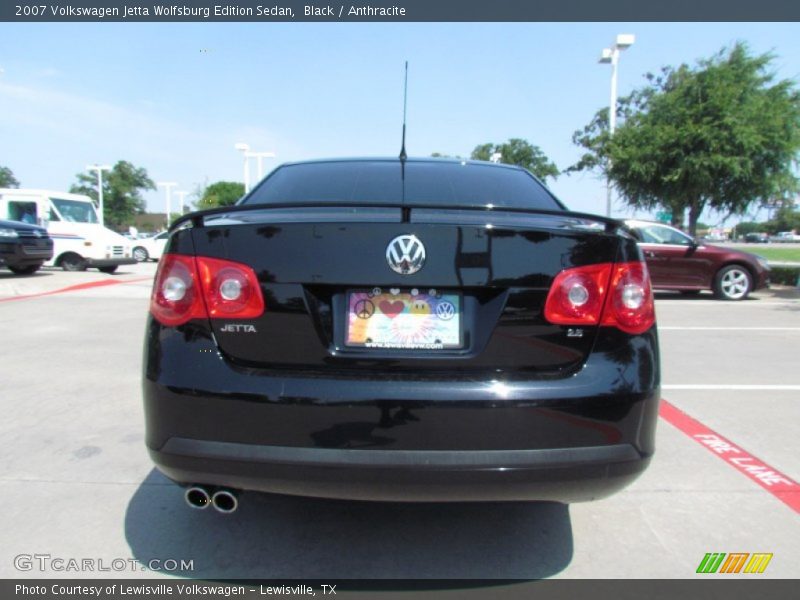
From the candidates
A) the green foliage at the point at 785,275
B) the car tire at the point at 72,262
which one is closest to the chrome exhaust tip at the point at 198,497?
the car tire at the point at 72,262

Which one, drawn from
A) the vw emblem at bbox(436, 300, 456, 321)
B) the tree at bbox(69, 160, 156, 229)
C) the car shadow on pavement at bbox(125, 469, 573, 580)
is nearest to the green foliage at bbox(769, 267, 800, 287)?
the car shadow on pavement at bbox(125, 469, 573, 580)

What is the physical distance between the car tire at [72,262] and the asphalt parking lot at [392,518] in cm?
1353

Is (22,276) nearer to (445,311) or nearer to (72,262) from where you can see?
(72,262)

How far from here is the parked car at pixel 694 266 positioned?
12.9m

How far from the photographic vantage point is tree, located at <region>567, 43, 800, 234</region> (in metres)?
16.1

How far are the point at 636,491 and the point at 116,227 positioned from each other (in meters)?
82.3

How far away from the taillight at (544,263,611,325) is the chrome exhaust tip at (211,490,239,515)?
129 cm

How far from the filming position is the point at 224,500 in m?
2.30

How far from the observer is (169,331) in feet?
7.36

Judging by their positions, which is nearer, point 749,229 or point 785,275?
point 785,275

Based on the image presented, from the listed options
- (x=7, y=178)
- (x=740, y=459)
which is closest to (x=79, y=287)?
(x=740, y=459)

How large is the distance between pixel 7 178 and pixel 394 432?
321ft

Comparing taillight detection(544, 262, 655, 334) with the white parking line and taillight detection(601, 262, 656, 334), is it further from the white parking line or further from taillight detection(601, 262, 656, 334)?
the white parking line

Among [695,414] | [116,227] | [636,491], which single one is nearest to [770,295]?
[695,414]
